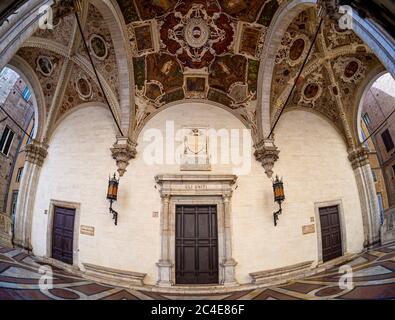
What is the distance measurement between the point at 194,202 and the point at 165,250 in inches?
38.9

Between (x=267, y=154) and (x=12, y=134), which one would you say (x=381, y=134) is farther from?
(x=12, y=134)

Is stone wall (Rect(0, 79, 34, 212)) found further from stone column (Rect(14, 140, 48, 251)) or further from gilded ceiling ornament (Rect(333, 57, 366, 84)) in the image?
gilded ceiling ornament (Rect(333, 57, 366, 84))

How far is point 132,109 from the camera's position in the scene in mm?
4797

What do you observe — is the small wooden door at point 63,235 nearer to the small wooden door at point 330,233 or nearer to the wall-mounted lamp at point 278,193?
the wall-mounted lamp at point 278,193

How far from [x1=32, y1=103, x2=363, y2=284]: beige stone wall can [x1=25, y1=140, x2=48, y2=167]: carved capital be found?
0.24 feet

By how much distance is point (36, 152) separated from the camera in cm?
316

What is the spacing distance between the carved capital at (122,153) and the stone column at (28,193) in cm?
99

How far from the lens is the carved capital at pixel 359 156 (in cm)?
321

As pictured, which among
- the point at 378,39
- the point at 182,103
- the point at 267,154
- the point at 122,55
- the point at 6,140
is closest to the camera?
the point at 378,39

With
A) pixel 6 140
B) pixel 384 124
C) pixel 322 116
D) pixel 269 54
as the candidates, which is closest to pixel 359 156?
pixel 384 124

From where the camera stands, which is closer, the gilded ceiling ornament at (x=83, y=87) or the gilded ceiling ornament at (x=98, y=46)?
the gilded ceiling ornament at (x=83, y=87)

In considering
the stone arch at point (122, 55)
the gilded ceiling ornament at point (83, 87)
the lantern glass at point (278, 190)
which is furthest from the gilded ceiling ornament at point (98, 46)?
the lantern glass at point (278, 190)

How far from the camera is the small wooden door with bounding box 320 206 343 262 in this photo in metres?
3.10
